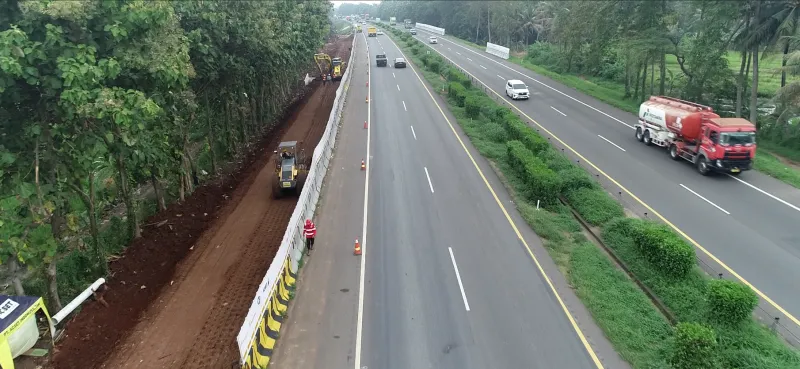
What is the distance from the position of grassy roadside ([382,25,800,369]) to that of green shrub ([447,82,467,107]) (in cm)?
1635

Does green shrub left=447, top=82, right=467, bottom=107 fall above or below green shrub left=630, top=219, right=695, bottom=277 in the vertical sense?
above

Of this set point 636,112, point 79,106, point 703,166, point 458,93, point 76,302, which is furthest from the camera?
point 458,93

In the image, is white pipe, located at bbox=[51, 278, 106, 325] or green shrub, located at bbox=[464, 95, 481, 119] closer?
white pipe, located at bbox=[51, 278, 106, 325]

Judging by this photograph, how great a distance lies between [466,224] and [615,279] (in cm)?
661

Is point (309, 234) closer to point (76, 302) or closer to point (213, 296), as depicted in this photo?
point (213, 296)

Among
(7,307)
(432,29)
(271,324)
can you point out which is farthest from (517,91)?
(432,29)

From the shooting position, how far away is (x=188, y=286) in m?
17.5

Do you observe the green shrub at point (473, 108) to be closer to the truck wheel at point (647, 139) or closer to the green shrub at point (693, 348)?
the truck wheel at point (647, 139)

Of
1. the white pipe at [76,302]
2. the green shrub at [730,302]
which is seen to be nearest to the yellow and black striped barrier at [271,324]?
the white pipe at [76,302]

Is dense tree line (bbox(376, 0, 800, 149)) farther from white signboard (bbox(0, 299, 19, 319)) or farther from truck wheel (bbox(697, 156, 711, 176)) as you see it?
white signboard (bbox(0, 299, 19, 319))

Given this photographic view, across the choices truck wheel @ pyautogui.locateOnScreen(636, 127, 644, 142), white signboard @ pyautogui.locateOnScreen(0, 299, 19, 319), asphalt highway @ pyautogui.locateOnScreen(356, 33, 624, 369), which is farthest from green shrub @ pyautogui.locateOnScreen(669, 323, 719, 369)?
truck wheel @ pyautogui.locateOnScreen(636, 127, 644, 142)

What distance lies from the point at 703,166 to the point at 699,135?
1.87 m

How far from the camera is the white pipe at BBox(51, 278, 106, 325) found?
1462 centimetres

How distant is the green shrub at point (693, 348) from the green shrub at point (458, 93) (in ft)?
107
